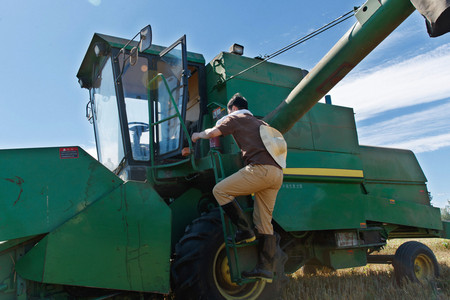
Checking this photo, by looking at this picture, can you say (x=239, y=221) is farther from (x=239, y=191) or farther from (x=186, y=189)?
(x=186, y=189)

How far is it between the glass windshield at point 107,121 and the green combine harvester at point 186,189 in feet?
0.09

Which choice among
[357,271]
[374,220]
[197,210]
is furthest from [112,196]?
[357,271]

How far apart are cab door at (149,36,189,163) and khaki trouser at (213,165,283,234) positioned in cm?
119

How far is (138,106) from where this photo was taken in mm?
4438

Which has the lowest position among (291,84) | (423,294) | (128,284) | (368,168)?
(423,294)

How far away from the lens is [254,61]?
4.90 meters

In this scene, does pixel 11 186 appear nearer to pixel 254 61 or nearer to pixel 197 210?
pixel 197 210

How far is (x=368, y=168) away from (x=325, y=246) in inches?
62.5

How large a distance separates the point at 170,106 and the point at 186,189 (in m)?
1.03

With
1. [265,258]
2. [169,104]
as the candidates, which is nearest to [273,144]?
[265,258]

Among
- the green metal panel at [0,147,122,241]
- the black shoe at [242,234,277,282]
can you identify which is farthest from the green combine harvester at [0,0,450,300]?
the black shoe at [242,234,277,282]

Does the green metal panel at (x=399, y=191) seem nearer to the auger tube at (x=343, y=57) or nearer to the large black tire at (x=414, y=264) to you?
the large black tire at (x=414, y=264)

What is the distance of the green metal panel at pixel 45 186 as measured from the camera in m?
2.73

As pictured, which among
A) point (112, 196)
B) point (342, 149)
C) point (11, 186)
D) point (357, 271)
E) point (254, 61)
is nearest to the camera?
point (11, 186)
